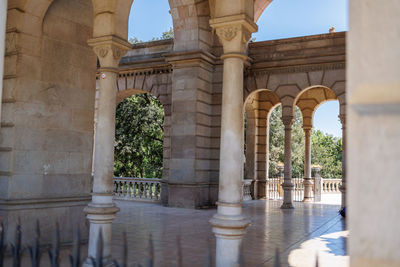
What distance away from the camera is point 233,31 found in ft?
18.2

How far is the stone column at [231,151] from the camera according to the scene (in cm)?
513

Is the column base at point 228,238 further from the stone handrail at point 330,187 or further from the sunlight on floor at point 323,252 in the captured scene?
the stone handrail at point 330,187

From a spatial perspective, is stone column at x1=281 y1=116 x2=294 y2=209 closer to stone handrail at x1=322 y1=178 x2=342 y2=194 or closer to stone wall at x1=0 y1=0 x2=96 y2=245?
stone handrail at x1=322 y1=178 x2=342 y2=194

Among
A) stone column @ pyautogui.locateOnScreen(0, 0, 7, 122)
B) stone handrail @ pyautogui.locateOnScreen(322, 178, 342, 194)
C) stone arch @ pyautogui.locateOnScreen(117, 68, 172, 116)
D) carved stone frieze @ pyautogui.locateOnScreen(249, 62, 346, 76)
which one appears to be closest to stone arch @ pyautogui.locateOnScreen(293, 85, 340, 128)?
carved stone frieze @ pyautogui.locateOnScreen(249, 62, 346, 76)

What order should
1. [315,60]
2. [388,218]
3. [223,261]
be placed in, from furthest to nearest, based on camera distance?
[315,60] < [223,261] < [388,218]

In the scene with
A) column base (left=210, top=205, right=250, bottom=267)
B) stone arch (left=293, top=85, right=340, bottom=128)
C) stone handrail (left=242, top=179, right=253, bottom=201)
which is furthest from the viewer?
stone arch (left=293, top=85, right=340, bottom=128)

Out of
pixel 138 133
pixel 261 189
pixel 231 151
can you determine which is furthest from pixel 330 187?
pixel 231 151

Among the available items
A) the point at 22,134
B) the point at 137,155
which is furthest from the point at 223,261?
the point at 137,155

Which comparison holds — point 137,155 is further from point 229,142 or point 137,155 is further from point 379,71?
point 379,71

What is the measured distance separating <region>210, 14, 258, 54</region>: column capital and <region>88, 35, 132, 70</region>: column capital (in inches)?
71.3

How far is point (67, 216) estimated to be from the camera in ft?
24.8

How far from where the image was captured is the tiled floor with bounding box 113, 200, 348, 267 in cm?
672

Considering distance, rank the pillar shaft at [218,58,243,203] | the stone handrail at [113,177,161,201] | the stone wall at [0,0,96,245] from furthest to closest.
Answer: the stone handrail at [113,177,161,201]
the stone wall at [0,0,96,245]
the pillar shaft at [218,58,243,203]

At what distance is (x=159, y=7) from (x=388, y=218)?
58.1 metres
